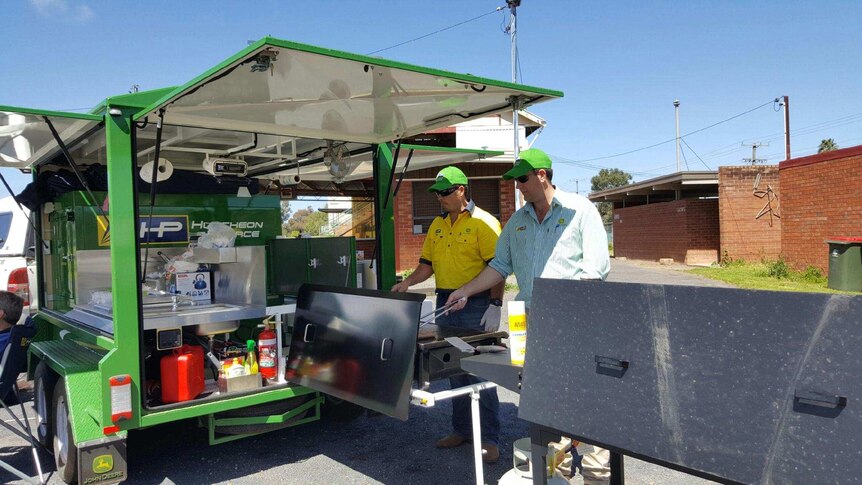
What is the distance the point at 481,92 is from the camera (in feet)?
11.8

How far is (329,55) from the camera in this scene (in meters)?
2.80

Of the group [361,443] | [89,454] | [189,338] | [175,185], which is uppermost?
[175,185]

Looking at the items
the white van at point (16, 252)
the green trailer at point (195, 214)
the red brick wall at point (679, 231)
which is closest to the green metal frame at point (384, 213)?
the green trailer at point (195, 214)

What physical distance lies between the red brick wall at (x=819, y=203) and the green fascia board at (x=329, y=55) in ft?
44.5

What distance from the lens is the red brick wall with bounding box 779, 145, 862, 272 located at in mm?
13961

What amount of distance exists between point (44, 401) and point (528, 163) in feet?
12.4

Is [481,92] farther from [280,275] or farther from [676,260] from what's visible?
[676,260]

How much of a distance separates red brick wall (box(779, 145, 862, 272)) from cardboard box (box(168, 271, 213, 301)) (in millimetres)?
14302

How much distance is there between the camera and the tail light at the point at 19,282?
23.6ft

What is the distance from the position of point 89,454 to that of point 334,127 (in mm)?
2628

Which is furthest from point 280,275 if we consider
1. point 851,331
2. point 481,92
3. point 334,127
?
point 851,331

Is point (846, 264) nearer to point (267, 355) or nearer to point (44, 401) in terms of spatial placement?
point (267, 355)

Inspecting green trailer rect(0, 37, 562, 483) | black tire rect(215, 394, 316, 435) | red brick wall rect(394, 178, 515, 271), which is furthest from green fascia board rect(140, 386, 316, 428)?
red brick wall rect(394, 178, 515, 271)

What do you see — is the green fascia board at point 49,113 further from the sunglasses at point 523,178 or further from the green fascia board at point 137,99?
the sunglasses at point 523,178
